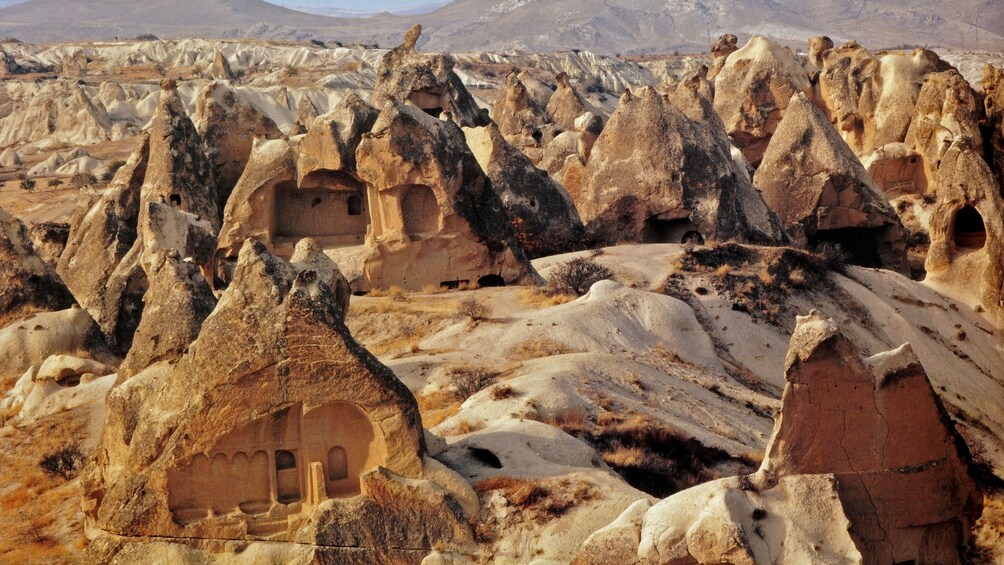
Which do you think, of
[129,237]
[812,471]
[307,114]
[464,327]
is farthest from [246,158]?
[812,471]

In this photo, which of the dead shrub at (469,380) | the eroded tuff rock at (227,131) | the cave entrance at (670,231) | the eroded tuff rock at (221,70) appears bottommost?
the eroded tuff rock at (221,70)

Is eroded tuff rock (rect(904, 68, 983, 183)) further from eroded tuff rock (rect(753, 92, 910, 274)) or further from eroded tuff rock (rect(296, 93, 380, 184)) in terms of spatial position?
eroded tuff rock (rect(296, 93, 380, 184))

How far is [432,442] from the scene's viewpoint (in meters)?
13.3

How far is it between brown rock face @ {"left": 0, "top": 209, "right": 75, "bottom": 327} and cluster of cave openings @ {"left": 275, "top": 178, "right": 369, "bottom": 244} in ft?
14.8

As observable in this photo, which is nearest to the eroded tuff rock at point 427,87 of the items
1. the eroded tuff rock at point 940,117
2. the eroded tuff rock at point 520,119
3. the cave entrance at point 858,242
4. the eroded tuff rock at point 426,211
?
the eroded tuff rock at point 520,119

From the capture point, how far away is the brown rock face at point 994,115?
2864 cm

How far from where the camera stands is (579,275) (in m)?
24.0

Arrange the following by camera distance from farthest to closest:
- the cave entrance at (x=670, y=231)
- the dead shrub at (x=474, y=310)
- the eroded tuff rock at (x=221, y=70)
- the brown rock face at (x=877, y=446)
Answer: the eroded tuff rock at (x=221, y=70), the cave entrance at (x=670, y=231), the dead shrub at (x=474, y=310), the brown rock face at (x=877, y=446)

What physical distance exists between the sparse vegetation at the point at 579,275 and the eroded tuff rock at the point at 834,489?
1157 cm

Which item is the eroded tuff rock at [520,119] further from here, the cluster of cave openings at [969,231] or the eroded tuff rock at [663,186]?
the cluster of cave openings at [969,231]

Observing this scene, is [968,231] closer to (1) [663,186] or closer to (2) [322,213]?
(1) [663,186]

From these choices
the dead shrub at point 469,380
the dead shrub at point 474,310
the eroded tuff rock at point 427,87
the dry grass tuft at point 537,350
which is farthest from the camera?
the eroded tuff rock at point 427,87

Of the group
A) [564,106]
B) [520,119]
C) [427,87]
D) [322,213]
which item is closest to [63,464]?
[322,213]

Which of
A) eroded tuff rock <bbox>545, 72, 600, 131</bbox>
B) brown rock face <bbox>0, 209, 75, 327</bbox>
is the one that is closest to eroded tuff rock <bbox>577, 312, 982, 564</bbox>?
brown rock face <bbox>0, 209, 75, 327</bbox>
